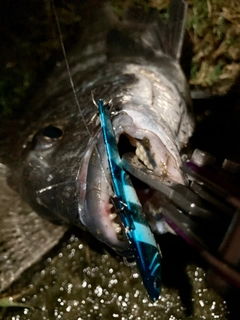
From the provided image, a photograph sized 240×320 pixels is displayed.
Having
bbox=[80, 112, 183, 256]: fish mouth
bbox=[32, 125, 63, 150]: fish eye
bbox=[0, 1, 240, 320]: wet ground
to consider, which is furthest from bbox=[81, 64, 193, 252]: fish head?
bbox=[0, 1, 240, 320]: wet ground

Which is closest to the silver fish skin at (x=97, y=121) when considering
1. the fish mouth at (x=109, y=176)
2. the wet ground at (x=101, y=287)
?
the fish mouth at (x=109, y=176)

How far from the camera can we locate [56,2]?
175 centimetres

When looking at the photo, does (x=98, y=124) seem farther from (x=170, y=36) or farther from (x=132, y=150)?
(x=170, y=36)

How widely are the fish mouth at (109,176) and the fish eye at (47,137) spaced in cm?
17

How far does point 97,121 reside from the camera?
1.21m

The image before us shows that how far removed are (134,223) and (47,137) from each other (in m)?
0.40

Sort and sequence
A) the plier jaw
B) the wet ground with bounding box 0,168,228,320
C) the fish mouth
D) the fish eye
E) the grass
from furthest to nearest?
1. the grass
2. the wet ground with bounding box 0,168,228,320
3. the fish eye
4. the fish mouth
5. the plier jaw

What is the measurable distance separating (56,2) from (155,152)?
87 centimetres

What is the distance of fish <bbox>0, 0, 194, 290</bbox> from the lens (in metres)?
1.17

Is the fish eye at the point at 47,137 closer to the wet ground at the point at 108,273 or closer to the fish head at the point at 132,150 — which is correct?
the fish head at the point at 132,150

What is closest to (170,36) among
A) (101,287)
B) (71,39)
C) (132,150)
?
(71,39)

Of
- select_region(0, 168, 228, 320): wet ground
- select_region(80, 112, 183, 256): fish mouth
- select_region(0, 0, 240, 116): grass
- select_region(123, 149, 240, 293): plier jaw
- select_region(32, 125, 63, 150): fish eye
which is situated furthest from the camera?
select_region(0, 0, 240, 116): grass

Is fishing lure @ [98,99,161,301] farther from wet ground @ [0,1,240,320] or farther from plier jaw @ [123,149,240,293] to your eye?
wet ground @ [0,1,240,320]

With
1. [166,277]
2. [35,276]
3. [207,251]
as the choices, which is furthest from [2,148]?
[207,251]
